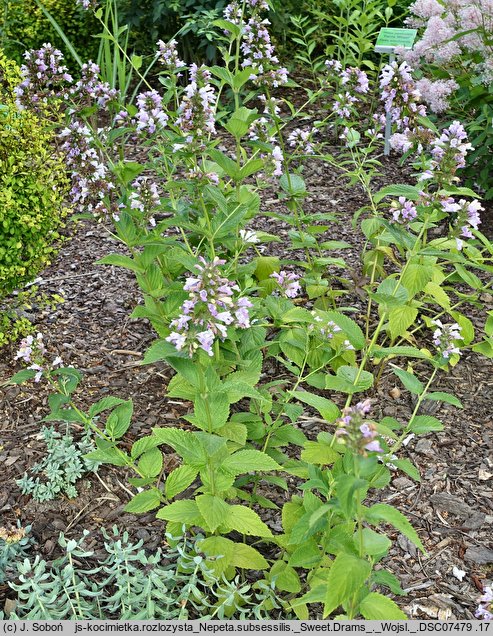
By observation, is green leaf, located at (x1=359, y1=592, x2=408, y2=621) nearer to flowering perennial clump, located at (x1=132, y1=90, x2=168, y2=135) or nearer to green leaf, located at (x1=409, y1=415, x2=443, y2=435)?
green leaf, located at (x1=409, y1=415, x2=443, y2=435)

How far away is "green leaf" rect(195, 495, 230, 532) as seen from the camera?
2068 mm

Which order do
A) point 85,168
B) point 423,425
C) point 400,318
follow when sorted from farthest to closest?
point 400,318, point 85,168, point 423,425

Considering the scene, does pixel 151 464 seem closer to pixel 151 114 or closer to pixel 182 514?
pixel 182 514

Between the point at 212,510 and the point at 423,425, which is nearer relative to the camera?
the point at 212,510

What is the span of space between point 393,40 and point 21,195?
8.09ft

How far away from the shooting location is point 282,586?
7.27 ft

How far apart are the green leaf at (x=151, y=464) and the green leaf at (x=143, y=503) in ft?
0.21

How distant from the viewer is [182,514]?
2193 millimetres

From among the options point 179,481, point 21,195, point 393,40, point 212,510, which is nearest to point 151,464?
point 179,481

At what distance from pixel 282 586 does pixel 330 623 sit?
224 millimetres

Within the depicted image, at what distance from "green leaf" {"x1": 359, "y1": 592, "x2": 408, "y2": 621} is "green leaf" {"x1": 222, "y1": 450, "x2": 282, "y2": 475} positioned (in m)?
0.44

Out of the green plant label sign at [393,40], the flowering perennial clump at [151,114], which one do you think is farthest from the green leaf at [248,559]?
the green plant label sign at [393,40]

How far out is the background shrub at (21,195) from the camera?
3197 millimetres

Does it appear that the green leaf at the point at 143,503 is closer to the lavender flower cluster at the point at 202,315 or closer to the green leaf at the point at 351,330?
the lavender flower cluster at the point at 202,315
